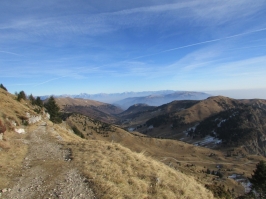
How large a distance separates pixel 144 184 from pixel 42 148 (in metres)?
15.9

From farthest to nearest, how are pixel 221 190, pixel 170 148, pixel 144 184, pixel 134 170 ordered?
1. pixel 170 148
2. pixel 221 190
3. pixel 134 170
4. pixel 144 184

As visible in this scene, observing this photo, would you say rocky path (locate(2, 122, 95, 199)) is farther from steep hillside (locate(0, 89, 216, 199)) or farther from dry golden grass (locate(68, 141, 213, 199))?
dry golden grass (locate(68, 141, 213, 199))

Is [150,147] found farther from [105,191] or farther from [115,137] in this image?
[105,191]

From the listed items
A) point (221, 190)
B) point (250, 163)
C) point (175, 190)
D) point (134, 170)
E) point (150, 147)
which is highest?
point (134, 170)

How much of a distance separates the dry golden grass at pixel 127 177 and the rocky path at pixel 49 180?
99cm

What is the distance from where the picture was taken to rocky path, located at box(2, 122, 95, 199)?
1332cm

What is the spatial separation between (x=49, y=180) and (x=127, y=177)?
239 inches

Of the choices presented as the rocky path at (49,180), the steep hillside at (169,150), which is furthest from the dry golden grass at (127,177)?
the steep hillside at (169,150)

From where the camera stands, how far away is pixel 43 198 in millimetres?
12750

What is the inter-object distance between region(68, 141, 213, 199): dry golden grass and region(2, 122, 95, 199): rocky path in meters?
0.99

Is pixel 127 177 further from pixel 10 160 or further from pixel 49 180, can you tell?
pixel 10 160

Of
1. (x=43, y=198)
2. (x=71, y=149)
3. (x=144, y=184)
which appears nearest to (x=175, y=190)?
(x=144, y=184)

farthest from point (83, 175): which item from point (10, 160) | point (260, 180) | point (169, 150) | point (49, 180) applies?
point (169, 150)

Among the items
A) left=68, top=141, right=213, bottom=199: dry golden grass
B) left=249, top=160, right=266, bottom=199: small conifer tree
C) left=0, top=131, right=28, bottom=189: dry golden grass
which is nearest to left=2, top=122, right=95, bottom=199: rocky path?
left=0, top=131, right=28, bottom=189: dry golden grass
